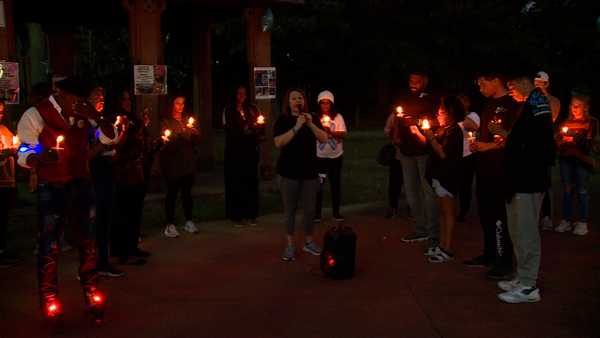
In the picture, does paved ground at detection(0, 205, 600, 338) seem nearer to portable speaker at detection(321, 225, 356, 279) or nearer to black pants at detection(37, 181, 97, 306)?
portable speaker at detection(321, 225, 356, 279)

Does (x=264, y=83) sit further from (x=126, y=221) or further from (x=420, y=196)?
(x=126, y=221)

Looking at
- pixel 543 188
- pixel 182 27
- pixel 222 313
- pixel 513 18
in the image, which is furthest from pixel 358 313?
pixel 513 18

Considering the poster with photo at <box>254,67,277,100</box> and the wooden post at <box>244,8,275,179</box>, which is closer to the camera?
the poster with photo at <box>254,67,277,100</box>

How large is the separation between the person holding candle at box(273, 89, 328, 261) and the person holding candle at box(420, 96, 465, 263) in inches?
49.3

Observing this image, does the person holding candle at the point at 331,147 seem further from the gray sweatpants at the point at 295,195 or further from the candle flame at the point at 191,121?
the gray sweatpants at the point at 295,195

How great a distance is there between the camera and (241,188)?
32.2 ft

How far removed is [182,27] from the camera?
16859 mm

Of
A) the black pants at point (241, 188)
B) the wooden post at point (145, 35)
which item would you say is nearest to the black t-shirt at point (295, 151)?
the black pants at point (241, 188)

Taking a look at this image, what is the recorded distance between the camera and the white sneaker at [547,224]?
30.5 ft

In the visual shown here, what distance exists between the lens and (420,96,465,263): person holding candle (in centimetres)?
742

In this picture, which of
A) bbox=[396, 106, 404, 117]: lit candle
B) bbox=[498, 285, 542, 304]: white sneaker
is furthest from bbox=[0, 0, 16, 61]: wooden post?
bbox=[498, 285, 542, 304]: white sneaker

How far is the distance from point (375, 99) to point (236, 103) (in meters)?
29.8

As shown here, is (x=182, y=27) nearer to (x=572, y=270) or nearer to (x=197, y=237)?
(x=197, y=237)

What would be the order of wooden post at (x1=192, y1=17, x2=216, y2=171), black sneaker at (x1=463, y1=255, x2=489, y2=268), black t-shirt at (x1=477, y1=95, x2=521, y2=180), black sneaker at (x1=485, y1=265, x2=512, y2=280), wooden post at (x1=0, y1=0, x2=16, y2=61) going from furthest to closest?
wooden post at (x1=192, y1=17, x2=216, y2=171)
wooden post at (x1=0, y1=0, x2=16, y2=61)
black sneaker at (x1=463, y1=255, x2=489, y2=268)
black sneaker at (x1=485, y1=265, x2=512, y2=280)
black t-shirt at (x1=477, y1=95, x2=521, y2=180)
